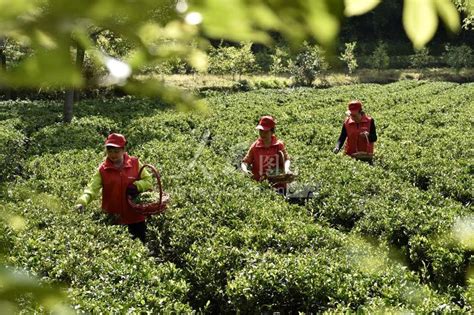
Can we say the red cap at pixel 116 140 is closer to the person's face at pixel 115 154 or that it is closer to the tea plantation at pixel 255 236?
the person's face at pixel 115 154

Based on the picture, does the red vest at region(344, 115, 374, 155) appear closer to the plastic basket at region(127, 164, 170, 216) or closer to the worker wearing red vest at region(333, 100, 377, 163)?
the worker wearing red vest at region(333, 100, 377, 163)

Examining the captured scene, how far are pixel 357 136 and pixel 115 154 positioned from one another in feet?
15.9

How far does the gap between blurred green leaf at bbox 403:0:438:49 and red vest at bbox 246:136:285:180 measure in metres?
6.98

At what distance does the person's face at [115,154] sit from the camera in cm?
586

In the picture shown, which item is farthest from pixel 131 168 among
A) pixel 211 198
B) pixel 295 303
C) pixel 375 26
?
pixel 375 26

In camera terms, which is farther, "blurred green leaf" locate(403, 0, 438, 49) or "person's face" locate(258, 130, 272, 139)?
"person's face" locate(258, 130, 272, 139)

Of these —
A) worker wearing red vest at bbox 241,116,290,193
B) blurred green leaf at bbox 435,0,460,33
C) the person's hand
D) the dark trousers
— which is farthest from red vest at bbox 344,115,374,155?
blurred green leaf at bbox 435,0,460,33

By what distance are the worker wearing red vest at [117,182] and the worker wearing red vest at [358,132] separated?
4.21 m

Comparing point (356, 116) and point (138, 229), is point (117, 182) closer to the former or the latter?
point (138, 229)

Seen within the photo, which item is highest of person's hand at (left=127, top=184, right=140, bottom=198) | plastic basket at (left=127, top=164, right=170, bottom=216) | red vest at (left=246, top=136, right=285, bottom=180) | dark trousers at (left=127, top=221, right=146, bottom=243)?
red vest at (left=246, top=136, right=285, bottom=180)

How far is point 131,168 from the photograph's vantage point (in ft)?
19.7

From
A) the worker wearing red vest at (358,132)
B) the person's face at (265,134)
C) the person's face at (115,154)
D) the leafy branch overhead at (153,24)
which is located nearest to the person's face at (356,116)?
the worker wearing red vest at (358,132)

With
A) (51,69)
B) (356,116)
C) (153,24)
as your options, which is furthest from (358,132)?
(51,69)

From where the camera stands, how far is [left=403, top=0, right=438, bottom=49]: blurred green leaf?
2.10 ft
